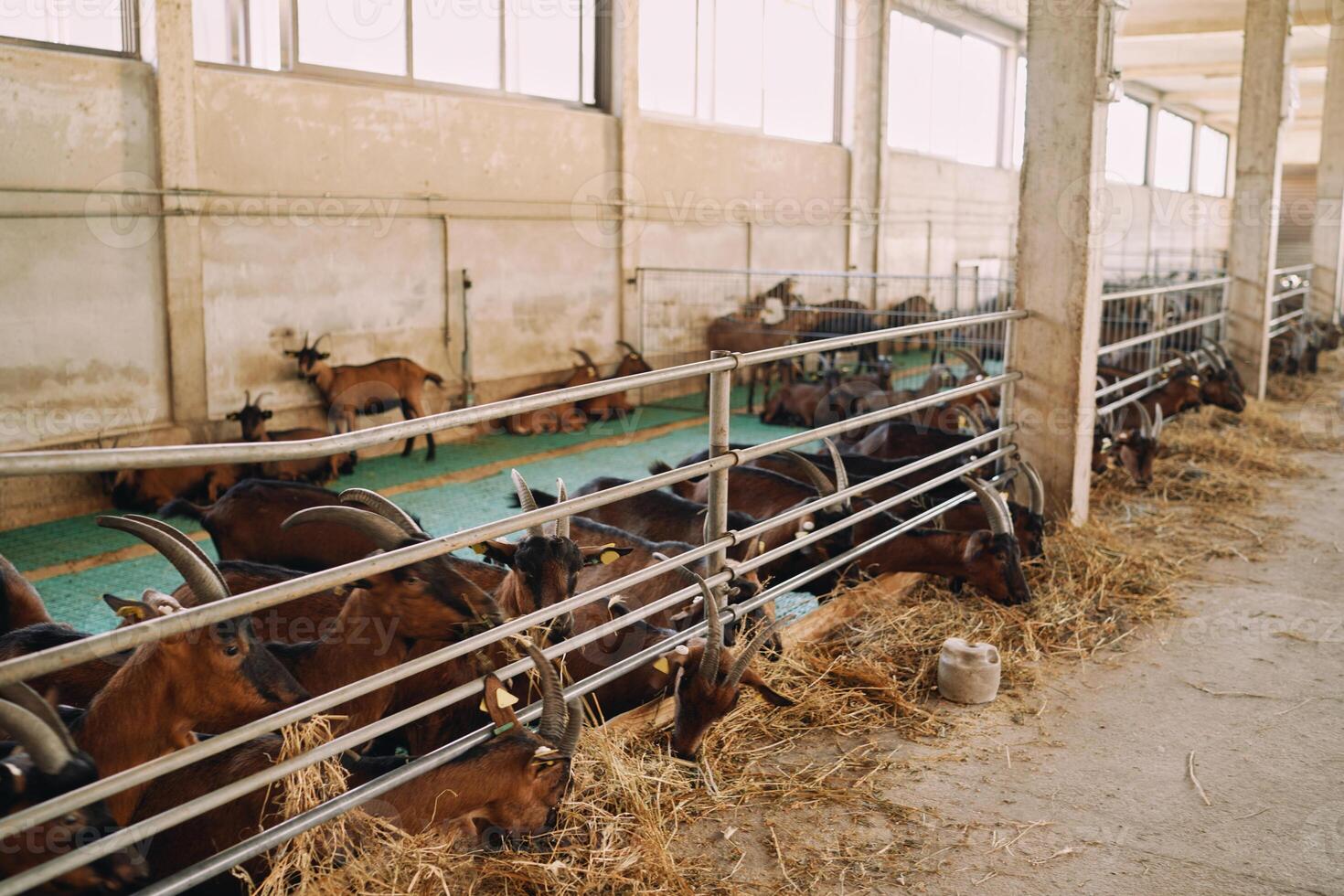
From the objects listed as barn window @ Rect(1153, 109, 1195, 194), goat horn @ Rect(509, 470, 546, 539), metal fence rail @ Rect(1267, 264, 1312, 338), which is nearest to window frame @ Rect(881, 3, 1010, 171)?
metal fence rail @ Rect(1267, 264, 1312, 338)

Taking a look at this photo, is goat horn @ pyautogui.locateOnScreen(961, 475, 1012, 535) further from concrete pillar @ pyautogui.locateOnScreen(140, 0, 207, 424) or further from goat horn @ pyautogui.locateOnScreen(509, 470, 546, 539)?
concrete pillar @ pyautogui.locateOnScreen(140, 0, 207, 424)

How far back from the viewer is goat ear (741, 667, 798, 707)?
382cm

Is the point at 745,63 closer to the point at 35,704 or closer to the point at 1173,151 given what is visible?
the point at 35,704

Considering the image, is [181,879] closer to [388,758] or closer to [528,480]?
[388,758]

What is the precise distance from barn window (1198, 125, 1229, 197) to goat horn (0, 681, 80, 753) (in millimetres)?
39948

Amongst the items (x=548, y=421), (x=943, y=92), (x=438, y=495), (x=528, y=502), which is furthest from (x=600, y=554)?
(x=943, y=92)

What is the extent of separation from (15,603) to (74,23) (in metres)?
5.28

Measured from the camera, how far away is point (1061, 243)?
6164 millimetres

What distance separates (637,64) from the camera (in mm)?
12328

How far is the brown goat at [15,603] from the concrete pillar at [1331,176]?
16.5m

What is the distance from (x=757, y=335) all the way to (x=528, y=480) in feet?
18.8

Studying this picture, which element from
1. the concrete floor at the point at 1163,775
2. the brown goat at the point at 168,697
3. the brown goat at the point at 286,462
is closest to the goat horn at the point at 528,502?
the brown goat at the point at 168,697

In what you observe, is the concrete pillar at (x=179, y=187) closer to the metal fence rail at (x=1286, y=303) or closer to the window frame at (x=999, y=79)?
the metal fence rail at (x=1286, y=303)

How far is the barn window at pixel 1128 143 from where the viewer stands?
28.4m
